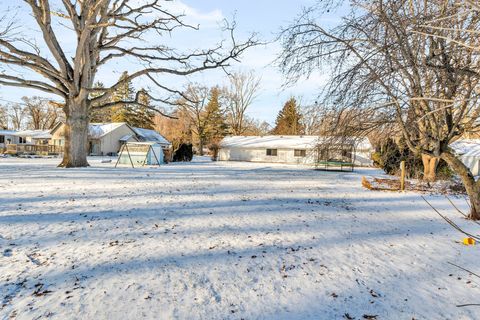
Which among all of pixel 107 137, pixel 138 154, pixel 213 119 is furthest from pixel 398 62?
pixel 213 119

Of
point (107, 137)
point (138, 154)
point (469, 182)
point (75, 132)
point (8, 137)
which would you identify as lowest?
point (469, 182)

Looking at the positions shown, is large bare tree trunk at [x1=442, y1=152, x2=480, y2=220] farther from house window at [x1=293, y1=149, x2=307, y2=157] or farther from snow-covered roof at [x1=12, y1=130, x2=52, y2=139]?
snow-covered roof at [x1=12, y1=130, x2=52, y2=139]

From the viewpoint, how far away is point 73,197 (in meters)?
7.63

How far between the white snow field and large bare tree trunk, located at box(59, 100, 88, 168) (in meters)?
8.75

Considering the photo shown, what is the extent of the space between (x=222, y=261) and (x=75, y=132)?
14.2m

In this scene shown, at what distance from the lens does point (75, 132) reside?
15.5m

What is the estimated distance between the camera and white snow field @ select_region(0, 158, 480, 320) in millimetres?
3205

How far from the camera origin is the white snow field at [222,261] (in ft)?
10.5

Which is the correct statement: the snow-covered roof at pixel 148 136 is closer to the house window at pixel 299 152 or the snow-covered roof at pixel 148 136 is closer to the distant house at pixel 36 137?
the distant house at pixel 36 137

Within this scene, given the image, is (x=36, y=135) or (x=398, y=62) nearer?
(x=398, y=62)

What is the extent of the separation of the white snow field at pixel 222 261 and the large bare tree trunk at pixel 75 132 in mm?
8752

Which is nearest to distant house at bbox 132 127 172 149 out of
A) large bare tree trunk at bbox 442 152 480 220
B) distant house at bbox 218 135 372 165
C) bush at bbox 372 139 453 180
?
distant house at bbox 218 135 372 165

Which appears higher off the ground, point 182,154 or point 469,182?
point 182,154

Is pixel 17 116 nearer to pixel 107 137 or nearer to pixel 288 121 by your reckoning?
pixel 107 137
